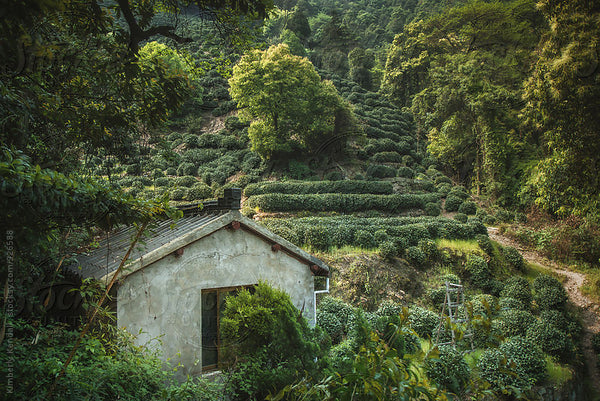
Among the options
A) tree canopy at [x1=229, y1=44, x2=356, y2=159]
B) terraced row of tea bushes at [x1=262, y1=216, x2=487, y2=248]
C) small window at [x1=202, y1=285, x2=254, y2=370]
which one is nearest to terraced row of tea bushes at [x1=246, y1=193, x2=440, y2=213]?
terraced row of tea bushes at [x1=262, y1=216, x2=487, y2=248]

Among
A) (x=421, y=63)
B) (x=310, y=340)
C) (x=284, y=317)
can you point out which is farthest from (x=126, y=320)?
(x=421, y=63)

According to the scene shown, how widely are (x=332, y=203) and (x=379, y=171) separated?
9.35 m

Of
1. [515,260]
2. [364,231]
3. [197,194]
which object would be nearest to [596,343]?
[515,260]

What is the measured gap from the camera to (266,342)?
5.08 meters

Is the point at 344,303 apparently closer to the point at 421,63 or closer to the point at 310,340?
the point at 310,340

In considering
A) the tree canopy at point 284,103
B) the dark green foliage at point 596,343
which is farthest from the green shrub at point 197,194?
the dark green foliage at point 596,343

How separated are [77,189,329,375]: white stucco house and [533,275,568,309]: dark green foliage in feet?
34.7

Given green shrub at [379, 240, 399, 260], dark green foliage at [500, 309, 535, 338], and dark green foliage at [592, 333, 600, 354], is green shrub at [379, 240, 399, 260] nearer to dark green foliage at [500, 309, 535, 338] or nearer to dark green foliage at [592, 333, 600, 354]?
dark green foliage at [500, 309, 535, 338]

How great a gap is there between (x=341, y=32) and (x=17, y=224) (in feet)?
171

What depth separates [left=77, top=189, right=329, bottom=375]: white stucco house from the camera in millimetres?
5676

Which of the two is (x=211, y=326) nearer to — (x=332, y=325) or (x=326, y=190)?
(x=332, y=325)

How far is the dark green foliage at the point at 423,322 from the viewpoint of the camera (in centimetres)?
1130

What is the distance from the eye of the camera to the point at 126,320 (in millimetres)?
5535

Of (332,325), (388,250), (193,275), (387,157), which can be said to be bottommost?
(332,325)
